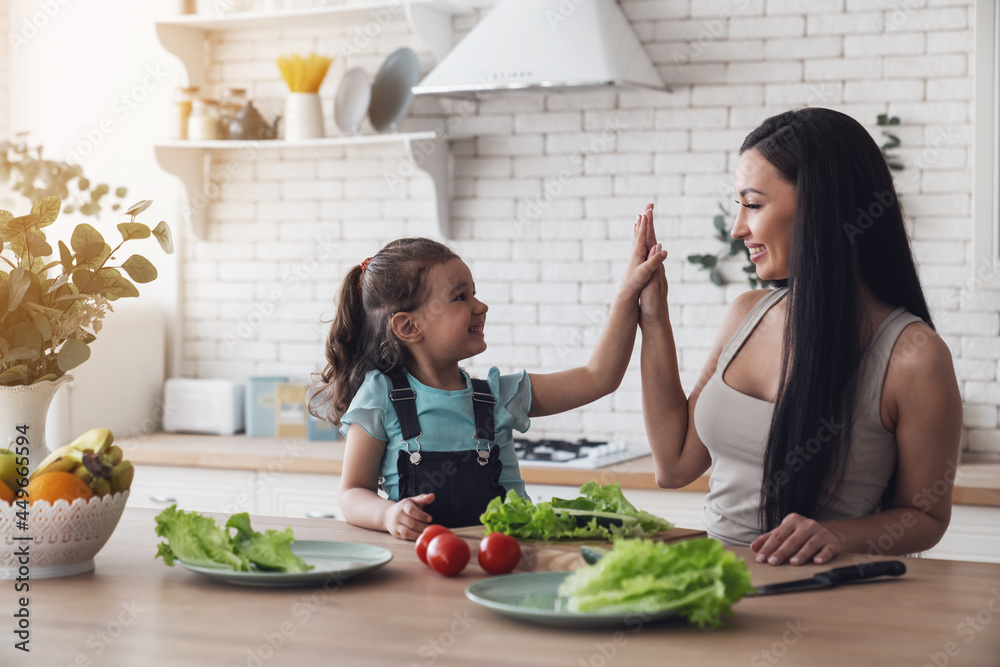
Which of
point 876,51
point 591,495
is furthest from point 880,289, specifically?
point 876,51

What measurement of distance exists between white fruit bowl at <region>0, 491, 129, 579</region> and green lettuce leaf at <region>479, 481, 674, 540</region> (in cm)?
57

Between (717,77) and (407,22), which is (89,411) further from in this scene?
(717,77)

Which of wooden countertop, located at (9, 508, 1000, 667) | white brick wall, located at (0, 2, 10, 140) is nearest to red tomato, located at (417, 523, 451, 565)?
wooden countertop, located at (9, 508, 1000, 667)

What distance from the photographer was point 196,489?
352 cm

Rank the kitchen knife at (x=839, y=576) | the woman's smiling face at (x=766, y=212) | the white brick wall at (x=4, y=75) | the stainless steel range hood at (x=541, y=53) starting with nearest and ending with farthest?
the kitchen knife at (x=839, y=576), the woman's smiling face at (x=766, y=212), the stainless steel range hood at (x=541, y=53), the white brick wall at (x=4, y=75)

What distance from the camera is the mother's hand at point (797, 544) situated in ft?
5.02

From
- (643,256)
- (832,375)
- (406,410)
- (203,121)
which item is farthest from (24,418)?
(203,121)

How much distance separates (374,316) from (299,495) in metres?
1.40

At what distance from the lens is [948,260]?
10.8 ft

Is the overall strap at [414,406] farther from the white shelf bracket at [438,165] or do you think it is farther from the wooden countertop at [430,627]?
the white shelf bracket at [438,165]

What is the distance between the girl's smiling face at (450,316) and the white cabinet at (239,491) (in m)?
1.34

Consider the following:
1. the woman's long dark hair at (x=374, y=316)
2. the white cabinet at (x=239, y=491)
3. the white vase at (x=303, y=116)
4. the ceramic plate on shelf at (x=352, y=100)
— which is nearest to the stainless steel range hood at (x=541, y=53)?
the ceramic plate on shelf at (x=352, y=100)

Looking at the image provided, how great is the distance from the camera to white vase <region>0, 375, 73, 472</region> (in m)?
1.54

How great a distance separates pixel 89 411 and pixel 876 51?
116 inches
